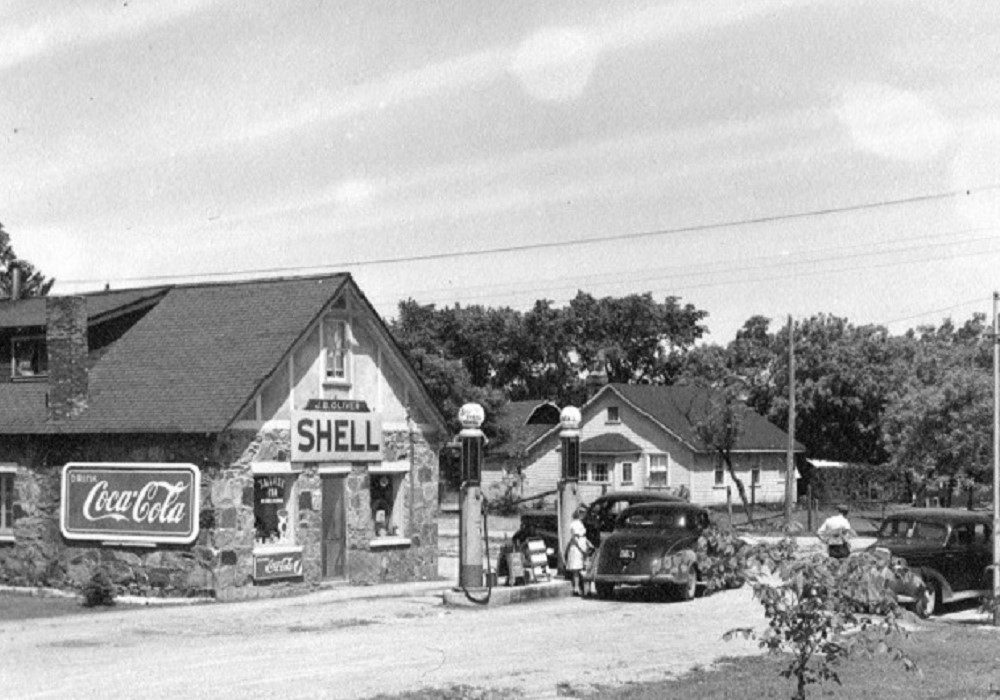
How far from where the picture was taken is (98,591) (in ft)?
85.7

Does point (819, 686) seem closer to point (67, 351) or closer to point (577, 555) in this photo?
point (577, 555)

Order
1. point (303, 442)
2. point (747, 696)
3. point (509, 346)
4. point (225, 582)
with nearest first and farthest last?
point (747, 696)
point (225, 582)
point (303, 442)
point (509, 346)

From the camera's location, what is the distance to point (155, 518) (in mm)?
27328

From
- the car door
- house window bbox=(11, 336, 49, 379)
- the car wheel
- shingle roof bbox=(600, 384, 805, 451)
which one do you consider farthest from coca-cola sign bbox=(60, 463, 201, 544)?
shingle roof bbox=(600, 384, 805, 451)

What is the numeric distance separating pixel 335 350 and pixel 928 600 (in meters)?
13.0

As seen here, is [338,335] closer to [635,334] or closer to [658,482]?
[658,482]

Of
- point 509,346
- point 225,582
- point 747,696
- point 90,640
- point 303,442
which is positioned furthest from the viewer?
point 509,346

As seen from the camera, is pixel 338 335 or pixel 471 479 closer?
pixel 471 479

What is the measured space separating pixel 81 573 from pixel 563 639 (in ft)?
38.9

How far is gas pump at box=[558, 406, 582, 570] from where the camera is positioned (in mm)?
30016

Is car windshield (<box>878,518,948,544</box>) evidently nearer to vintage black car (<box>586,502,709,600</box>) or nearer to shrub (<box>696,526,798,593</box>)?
vintage black car (<box>586,502,709,600</box>)

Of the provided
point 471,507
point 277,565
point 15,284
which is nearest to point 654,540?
point 471,507

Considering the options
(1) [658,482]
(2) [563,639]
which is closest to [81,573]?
(2) [563,639]

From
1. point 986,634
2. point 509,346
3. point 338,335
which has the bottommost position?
point 986,634
